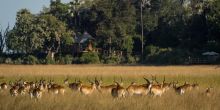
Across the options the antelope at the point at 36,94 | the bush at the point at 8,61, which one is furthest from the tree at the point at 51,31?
the antelope at the point at 36,94

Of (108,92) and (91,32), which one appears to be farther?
(91,32)

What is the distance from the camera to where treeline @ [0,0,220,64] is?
80625mm

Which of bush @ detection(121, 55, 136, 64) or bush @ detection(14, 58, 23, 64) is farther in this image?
bush @ detection(14, 58, 23, 64)

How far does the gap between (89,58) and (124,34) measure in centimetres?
845

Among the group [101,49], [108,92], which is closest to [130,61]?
[101,49]

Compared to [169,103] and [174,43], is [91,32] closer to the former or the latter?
[174,43]

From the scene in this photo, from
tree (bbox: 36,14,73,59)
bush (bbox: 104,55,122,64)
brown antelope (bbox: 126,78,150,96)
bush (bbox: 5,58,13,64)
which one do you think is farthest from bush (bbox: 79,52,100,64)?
brown antelope (bbox: 126,78,150,96)

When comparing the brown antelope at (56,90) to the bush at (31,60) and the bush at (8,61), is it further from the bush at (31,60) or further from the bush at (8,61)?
the bush at (8,61)

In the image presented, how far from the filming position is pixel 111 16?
90.9 metres

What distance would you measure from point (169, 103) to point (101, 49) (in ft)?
243

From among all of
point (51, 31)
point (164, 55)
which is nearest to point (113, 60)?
point (164, 55)

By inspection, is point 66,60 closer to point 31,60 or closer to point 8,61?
point 31,60

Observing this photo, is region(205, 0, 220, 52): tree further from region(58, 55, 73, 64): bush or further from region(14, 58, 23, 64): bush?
region(14, 58, 23, 64): bush

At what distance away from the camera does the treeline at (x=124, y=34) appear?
80.6m
